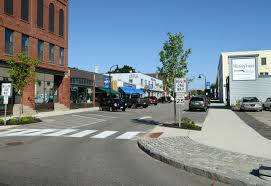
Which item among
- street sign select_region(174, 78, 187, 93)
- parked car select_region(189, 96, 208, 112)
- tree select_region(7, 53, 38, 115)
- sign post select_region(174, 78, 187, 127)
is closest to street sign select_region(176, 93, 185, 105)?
sign post select_region(174, 78, 187, 127)

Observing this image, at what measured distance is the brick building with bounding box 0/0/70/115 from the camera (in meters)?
30.4

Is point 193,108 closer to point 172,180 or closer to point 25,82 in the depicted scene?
point 25,82

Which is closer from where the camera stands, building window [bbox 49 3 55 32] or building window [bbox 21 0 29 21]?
building window [bbox 21 0 29 21]

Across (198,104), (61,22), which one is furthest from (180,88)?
(61,22)

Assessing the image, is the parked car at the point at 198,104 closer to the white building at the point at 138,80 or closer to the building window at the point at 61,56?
the building window at the point at 61,56

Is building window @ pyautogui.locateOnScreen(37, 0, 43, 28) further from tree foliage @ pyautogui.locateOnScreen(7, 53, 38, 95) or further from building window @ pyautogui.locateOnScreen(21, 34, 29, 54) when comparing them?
tree foliage @ pyautogui.locateOnScreen(7, 53, 38, 95)

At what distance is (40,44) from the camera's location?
36.0m

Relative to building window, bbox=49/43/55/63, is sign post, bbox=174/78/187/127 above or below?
below

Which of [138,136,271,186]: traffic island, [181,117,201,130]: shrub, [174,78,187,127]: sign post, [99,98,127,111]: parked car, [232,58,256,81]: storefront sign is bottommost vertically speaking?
[138,136,271,186]: traffic island

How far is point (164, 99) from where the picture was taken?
82312 mm

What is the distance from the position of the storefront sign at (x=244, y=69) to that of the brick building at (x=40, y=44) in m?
20.3

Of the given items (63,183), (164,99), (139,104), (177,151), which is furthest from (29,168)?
(164,99)

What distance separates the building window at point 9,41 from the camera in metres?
30.3

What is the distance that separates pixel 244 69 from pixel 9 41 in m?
27.0
